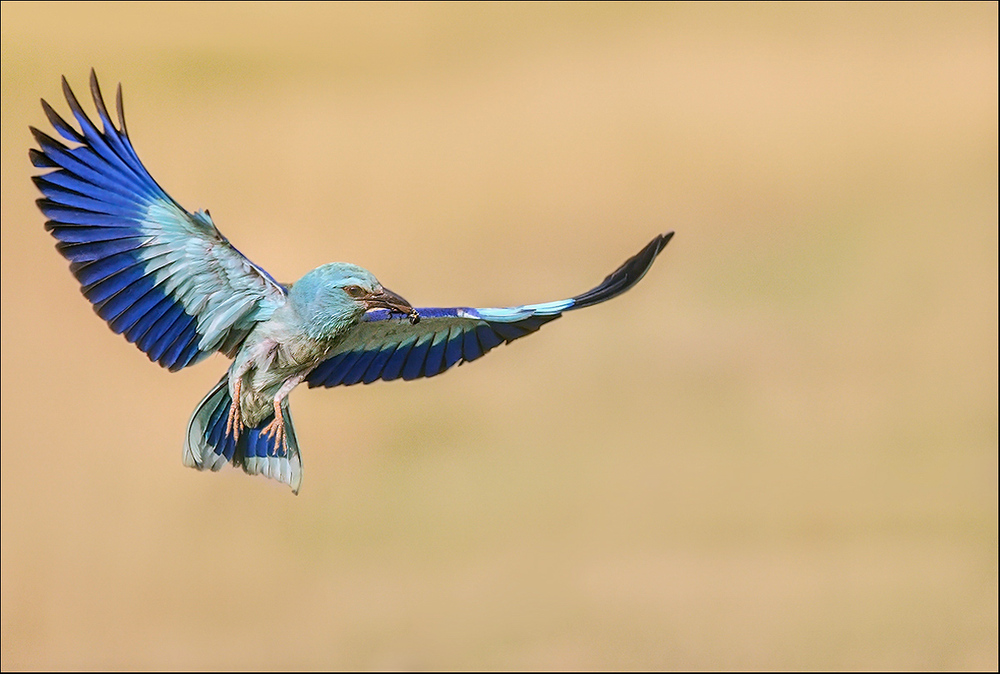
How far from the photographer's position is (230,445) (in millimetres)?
3594

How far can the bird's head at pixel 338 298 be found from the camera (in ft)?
10.2

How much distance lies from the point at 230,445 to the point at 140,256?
553 millimetres

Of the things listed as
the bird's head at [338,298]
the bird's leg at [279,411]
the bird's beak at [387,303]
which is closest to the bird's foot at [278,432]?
the bird's leg at [279,411]

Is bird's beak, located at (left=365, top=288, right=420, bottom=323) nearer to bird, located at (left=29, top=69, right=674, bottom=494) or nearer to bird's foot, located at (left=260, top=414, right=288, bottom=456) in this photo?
bird, located at (left=29, top=69, right=674, bottom=494)

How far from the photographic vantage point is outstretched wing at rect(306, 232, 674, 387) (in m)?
3.71

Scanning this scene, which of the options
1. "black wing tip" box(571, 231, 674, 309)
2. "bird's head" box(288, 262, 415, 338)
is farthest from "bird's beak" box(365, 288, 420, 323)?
"black wing tip" box(571, 231, 674, 309)

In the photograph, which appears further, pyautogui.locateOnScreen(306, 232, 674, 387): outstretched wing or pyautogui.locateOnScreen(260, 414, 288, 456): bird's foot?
pyautogui.locateOnScreen(306, 232, 674, 387): outstretched wing

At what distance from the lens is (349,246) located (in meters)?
11.6

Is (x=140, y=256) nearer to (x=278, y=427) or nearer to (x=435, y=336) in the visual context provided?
(x=278, y=427)

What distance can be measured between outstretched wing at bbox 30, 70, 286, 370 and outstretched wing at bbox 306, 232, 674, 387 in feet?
1.29

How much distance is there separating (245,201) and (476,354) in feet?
27.2

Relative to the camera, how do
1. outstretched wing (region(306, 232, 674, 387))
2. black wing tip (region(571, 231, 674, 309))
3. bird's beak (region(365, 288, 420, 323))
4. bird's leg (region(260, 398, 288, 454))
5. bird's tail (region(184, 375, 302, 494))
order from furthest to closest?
1. outstretched wing (region(306, 232, 674, 387))
2. black wing tip (region(571, 231, 674, 309))
3. bird's tail (region(184, 375, 302, 494))
4. bird's leg (region(260, 398, 288, 454))
5. bird's beak (region(365, 288, 420, 323))

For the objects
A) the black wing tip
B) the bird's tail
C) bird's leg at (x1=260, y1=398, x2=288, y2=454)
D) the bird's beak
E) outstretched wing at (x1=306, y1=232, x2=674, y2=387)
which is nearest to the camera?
the bird's beak

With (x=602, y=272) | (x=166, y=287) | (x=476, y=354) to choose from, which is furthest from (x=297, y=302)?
(x=602, y=272)
